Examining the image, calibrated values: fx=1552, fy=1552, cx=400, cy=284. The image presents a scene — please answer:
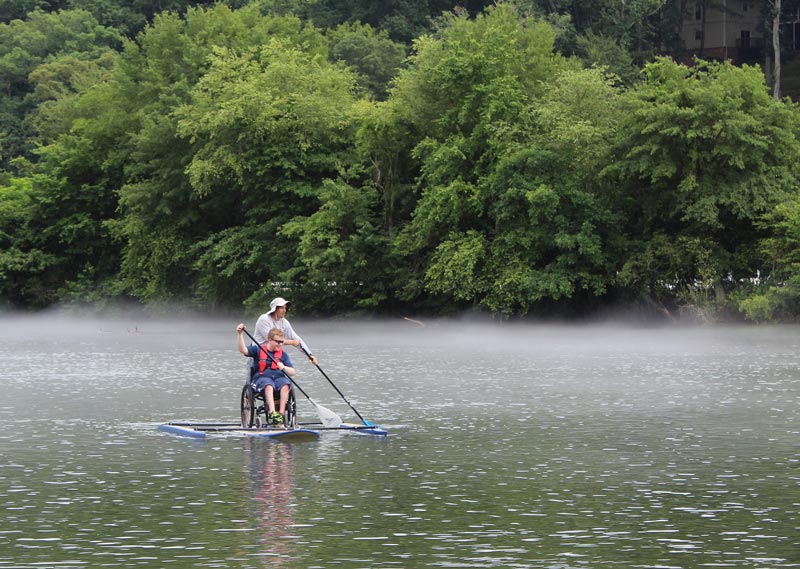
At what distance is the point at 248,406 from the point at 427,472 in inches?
190

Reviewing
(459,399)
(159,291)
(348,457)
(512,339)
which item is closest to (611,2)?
(159,291)

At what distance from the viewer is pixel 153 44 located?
8081cm

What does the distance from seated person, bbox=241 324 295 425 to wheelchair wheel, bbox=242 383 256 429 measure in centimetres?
16

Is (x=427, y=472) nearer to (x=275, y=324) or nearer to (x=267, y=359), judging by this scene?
(x=267, y=359)

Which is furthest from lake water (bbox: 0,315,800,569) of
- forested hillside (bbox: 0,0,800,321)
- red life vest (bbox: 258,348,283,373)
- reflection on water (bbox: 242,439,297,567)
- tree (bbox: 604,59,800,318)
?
forested hillside (bbox: 0,0,800,321)

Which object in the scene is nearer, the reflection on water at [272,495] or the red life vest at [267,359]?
the reflection on water at [272,495]

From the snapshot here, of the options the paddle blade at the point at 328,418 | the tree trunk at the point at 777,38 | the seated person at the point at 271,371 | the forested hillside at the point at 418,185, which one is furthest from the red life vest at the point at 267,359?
the tree trunk at the point at 777,38

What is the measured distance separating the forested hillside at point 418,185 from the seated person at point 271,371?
3524 cm

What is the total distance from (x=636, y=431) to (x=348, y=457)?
191 inches

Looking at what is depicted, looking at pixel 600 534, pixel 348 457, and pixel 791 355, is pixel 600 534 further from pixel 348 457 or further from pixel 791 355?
pixel 791 355

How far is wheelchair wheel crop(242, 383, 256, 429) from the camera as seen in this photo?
72.3 feet

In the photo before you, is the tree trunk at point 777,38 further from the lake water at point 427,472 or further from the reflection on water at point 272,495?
the reflection on water at point 272,495

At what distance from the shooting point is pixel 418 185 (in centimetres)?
6303

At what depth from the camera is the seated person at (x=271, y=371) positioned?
21938mm
